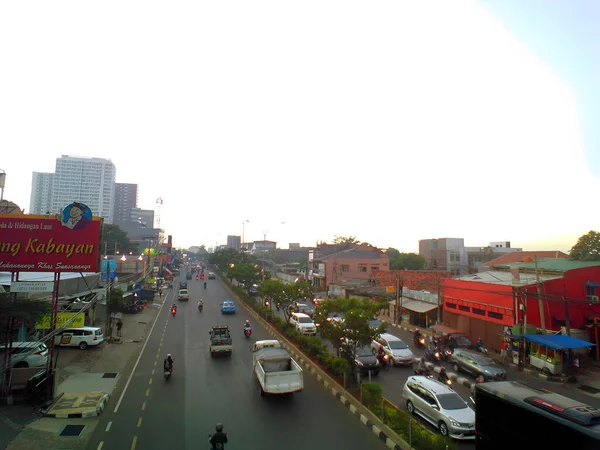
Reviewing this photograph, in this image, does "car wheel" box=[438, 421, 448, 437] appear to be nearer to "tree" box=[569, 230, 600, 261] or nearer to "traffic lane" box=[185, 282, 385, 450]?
"traffic lane" box=[185, 282, 385, 450]

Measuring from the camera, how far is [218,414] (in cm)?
1423

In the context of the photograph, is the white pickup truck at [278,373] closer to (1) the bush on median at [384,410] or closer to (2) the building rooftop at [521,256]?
(1) the bush on median at [384,410]

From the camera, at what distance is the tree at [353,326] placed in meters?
16.9

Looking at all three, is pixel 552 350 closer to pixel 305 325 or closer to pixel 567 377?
pixel 567 377

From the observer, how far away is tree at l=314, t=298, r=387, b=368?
16.9 metres

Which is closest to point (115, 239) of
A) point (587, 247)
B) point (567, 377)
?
point (587, 247)

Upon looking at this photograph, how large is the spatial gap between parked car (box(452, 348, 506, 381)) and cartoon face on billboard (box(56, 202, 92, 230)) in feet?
65.7

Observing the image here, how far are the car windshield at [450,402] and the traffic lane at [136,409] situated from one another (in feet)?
29.5

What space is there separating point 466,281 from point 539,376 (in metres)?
9.75

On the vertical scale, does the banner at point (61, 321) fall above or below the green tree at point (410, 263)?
below

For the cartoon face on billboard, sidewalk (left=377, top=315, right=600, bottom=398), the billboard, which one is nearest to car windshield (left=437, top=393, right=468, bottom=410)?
sidewalk (left=377, top=315, right=600, bottom=398)

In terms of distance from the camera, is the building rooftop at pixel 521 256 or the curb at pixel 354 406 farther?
the building rooftop at pixel 521 256

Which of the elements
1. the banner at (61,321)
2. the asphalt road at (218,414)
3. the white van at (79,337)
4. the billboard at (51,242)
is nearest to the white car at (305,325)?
the asphalt road at (218,414)

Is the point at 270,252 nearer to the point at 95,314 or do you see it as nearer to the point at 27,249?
the point at 95,314
